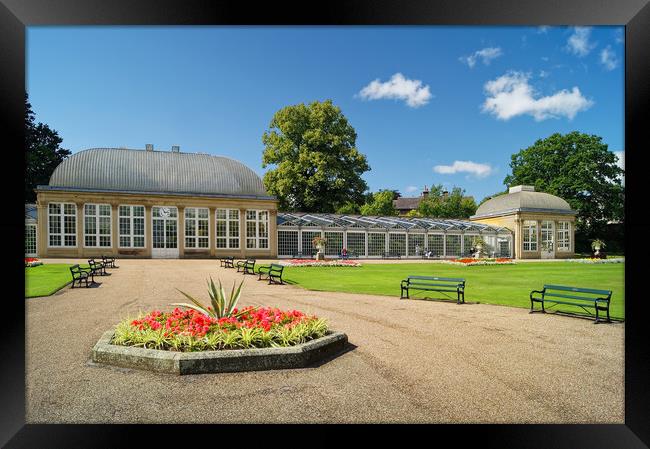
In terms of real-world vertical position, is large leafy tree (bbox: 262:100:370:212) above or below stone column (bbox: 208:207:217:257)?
above

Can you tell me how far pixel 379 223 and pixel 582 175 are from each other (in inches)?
608

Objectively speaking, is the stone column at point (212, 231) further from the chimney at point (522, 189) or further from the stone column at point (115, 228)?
the chimney at point (522, 189)

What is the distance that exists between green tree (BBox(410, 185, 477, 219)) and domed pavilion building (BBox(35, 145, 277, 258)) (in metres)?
26.0

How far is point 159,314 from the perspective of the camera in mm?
7086

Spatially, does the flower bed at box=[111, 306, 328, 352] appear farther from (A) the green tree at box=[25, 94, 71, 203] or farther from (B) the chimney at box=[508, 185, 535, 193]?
(B) the chimney at box=[508, 185, 535, 193]

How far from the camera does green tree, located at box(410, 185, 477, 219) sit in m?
52.3

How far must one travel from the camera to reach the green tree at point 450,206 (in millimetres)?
52312

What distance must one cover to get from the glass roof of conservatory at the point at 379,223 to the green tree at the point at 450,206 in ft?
40.3

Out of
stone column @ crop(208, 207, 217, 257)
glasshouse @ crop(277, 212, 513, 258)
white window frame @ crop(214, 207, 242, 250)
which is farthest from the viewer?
glasshouse @ crop(277, 212, 513, 258)

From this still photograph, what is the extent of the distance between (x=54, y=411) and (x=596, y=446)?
565 cm

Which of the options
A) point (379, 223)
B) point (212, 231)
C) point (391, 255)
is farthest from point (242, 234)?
point (391, 255)

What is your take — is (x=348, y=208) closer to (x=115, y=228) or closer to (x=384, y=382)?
(x=115, y=228)

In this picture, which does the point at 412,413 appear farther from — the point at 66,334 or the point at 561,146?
the point at 561,146

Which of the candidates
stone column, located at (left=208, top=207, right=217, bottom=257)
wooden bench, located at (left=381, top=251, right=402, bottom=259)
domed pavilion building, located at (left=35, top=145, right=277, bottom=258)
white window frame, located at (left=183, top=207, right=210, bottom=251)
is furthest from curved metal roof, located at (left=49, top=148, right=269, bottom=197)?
wooden bench, located at (left=381, top=251, right=402, bottom=259)
